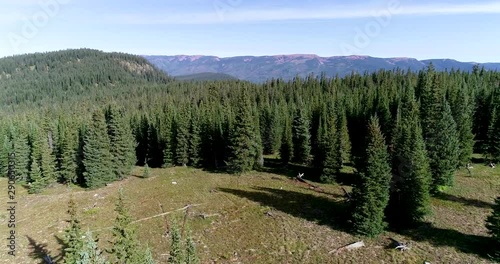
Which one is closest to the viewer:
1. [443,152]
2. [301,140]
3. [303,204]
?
[303,204]

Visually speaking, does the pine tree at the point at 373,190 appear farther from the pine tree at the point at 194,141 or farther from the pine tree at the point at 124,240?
the pine tree at the point at 194,141

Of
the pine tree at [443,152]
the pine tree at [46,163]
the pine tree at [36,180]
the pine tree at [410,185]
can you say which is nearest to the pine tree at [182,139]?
the pine tree at [46,163]

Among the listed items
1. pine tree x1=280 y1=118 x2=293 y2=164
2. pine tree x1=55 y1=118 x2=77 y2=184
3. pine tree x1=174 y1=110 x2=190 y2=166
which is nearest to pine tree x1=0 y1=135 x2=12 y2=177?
pine tree x1=55 y1=118 x2=77 y2=184

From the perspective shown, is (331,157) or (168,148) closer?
(331,157)

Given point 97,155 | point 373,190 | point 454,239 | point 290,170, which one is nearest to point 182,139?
point 97,155

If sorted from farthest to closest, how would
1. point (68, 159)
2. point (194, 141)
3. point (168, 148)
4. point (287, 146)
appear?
point (168, 148), point (194, 141), point (287, 146), point (68, 159)

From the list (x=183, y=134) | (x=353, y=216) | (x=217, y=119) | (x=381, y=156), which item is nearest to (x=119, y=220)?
(x=353, y=216)

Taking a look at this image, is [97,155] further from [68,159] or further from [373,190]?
[373,190]
